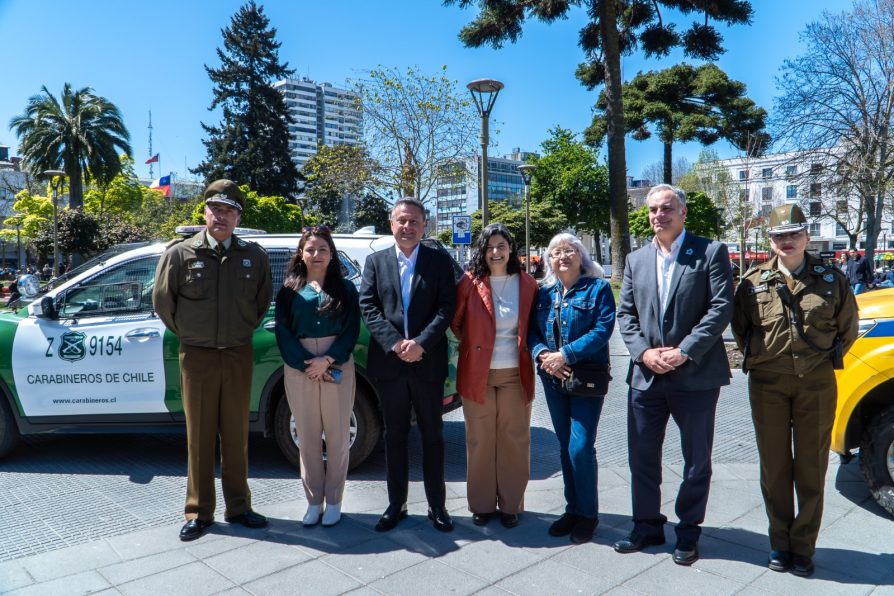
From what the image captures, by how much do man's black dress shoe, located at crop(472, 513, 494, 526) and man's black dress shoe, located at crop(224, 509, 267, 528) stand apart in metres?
1.33

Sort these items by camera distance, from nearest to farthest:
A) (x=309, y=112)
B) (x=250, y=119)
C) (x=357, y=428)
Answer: (x=357, y=428), (x=250, y=119), (x=309, y=112)

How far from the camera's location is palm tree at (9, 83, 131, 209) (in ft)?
134

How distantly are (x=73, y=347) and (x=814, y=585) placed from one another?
526 centimetres

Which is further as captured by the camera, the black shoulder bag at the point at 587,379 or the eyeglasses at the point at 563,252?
the eyeglasses at the point at 563,252

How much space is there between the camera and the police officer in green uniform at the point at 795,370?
11.1ft

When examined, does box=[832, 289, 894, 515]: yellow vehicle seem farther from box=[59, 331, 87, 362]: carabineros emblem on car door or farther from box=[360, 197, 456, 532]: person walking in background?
box=[59, 331, 87, 362]: carabineros emblem on car door

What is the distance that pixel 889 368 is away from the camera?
402cm

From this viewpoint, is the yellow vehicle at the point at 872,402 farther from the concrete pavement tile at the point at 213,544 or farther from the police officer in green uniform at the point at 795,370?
the concrete pavement tile at the point at 213,544

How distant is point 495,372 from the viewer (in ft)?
13.3

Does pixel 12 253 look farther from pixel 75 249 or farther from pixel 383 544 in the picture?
pixel 383 544

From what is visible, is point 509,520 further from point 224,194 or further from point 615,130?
point 615,130

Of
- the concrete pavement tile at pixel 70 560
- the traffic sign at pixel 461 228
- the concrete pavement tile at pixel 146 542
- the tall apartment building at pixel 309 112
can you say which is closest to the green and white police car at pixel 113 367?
the concrete pavement tile at pixel 146 542

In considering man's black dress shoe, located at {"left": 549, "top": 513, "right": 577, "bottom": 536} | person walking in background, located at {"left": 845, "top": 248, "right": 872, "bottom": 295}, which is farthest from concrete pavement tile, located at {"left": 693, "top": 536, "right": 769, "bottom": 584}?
person walking in background, located at {"left": 845, "top": 248, "right": 872, "bottom": 295}

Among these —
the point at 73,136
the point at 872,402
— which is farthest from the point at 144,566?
the point at 73,136
